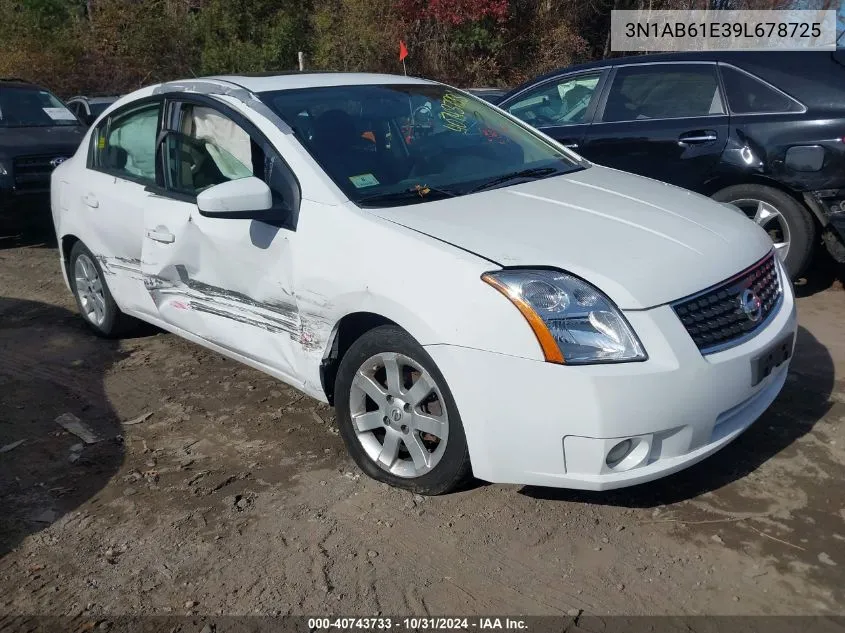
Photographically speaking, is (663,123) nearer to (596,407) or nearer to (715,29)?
(596,407)

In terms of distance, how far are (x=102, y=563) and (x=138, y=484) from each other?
2.00 ft

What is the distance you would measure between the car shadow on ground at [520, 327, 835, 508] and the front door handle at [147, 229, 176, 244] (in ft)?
7.23

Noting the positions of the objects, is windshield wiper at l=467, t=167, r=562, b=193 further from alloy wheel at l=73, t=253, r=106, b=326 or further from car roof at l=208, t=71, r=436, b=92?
alloy wheel at l=73, t=253, r=106, b=326

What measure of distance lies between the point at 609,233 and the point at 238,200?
5.14ft

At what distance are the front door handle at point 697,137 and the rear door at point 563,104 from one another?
0.78 metres

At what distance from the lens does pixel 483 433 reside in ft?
9.91

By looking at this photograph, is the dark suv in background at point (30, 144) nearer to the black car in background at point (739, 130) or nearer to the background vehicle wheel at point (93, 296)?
the background vehicle wheel at point (93, 296)

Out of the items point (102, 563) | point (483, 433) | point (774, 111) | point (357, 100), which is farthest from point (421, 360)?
point (774, 111)

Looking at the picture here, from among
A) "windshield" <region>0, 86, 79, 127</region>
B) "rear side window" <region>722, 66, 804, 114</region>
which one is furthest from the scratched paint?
"windshield" <region>0, 86, 79, 127</region>

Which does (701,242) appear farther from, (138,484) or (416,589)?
(138,484)

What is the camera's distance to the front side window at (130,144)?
4668 mm

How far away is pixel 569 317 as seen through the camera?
114 inches

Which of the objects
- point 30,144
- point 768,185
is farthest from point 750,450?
point 30,144

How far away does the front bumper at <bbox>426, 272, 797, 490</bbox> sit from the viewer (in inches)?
112
